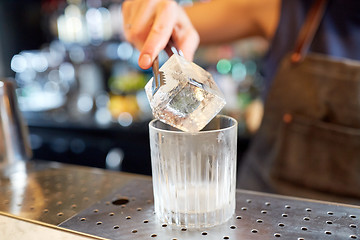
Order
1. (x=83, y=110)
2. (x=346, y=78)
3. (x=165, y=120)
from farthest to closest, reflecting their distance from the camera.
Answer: (x=83, y=110)
(x=346, y=78)
(x=165, y=120)

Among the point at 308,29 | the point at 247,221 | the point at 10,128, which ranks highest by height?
the point at 308,29

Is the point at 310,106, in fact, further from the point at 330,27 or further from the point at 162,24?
the point at 162,24

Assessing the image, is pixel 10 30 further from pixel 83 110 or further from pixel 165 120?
pixel 165 120

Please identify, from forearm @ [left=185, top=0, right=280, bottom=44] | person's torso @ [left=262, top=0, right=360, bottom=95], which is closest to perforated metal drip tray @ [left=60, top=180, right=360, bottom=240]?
person's torso @ [left=262, top=0, right=360, bottom=95]

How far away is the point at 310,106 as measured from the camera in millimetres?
1112

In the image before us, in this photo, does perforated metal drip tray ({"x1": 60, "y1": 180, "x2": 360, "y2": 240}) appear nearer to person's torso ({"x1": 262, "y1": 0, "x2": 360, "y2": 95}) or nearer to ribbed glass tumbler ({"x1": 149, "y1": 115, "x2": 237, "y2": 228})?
ribbed glass tumbler ({"x1": 149, "y1": 115, "x2": 237, "y2": 228})

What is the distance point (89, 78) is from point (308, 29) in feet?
6.88

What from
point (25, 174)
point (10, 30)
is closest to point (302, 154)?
point (25, 174)

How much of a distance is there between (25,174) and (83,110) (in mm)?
1982

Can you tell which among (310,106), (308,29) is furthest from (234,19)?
(310,106)

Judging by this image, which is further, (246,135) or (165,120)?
(246,135)

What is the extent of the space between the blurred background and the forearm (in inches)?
32.6

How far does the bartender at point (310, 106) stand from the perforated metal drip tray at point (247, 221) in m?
0.40

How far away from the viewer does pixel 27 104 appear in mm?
3016
